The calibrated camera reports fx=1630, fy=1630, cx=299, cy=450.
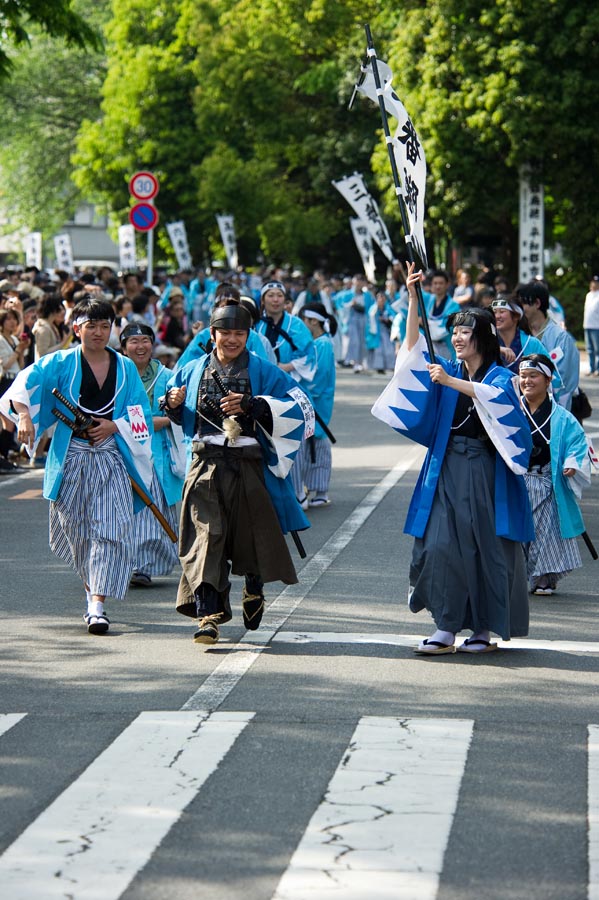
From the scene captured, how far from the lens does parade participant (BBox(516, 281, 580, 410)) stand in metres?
11.5

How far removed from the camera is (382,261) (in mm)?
48812

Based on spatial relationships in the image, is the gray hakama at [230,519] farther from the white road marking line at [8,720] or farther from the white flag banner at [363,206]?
the white flag banner at [363,206]

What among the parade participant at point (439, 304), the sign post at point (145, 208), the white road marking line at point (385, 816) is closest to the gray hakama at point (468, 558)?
the white road marking line at point (385, 816)

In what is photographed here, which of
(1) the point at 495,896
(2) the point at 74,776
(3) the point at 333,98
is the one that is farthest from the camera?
(3) the point at 333,98

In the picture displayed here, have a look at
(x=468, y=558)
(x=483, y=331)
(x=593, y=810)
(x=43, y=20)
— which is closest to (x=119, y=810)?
(x=593, y=810)

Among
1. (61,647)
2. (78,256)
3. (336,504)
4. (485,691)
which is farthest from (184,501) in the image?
(78,256)

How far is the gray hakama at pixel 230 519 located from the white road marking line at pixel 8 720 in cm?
151

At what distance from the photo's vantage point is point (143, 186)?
85.3 feet

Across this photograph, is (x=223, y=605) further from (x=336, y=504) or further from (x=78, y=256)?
(x=78, y=256)

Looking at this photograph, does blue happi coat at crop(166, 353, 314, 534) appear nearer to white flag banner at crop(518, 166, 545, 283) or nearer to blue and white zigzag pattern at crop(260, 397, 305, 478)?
blue and white zigzag pattern at crop(260, 397, 305, 478)

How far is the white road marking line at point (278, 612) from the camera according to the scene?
22.8 feet

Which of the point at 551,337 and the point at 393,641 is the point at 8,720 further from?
the point at 551,337

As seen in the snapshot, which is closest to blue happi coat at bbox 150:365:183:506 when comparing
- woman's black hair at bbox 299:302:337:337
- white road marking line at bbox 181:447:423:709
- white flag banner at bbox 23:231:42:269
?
white road marking line at bbox 181:447:423:709

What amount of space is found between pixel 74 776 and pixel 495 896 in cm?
180
